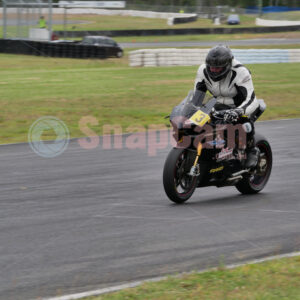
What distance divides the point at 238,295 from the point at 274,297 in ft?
0.83

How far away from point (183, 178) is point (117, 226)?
4.04ft

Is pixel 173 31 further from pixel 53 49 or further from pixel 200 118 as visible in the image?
pixel 200 118

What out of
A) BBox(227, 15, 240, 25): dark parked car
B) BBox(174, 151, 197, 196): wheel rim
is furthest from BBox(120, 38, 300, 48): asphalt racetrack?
BBox(174, 151, 197, 196): wheel rim

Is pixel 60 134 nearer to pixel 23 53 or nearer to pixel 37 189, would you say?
pixel 37 189

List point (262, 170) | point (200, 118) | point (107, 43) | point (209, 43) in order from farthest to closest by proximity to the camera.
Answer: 1. point (209, 43)
2. point (107, 43)
3. point (262, 170)
4. point (200, 118)

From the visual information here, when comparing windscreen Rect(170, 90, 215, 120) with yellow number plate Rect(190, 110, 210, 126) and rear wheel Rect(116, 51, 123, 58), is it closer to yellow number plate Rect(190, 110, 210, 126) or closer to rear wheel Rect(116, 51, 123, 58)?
yellow number plate Rect(190, 110, 210, 126)

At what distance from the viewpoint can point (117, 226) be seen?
6.38 metres

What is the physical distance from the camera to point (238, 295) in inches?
172

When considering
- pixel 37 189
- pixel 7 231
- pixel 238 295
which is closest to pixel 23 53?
pixel 37 189

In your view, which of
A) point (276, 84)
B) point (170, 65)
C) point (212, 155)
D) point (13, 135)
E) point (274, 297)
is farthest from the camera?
point (170, 65)

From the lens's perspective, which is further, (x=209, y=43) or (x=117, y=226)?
(x=209, y=43)

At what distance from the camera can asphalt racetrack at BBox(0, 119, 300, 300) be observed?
4.96 m

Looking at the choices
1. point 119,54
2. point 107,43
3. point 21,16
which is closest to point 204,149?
point 119,54

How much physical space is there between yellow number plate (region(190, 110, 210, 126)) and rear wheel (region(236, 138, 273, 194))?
1343 millimetres
